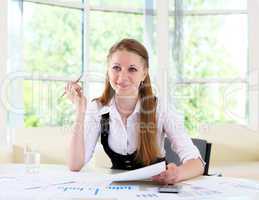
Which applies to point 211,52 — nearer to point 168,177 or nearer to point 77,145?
point 77,145

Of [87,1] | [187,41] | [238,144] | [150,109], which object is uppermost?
[87,1]

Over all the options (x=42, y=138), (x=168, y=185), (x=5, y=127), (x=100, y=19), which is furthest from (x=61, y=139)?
(x=168, y=185)

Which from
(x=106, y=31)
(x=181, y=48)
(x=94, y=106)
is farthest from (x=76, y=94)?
(x=181, y=48)

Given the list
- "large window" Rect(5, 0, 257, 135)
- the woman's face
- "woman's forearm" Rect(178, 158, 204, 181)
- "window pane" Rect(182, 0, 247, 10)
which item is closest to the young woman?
the woman's face

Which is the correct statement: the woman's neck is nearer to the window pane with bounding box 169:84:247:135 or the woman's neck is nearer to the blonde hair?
the blonde hair

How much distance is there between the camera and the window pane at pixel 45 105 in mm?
3867

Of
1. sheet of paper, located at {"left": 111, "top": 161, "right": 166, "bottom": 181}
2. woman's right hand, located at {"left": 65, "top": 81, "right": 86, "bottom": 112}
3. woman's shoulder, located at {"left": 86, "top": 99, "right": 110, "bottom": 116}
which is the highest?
woman's right hand, located at {"left": 65, "top": 81, "right": 86, "bottom": 112}

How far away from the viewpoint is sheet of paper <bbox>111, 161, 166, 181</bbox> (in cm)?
132

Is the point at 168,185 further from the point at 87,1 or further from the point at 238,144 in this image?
the point at 87,1

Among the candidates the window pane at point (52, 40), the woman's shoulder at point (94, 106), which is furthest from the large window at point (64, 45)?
the woman's shoulder at point (94, 106)

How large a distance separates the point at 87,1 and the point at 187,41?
114cm

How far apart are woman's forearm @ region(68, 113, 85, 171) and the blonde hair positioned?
0.65 feet

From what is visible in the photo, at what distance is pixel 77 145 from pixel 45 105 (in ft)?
7.08

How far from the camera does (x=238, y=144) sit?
12.6 feet
